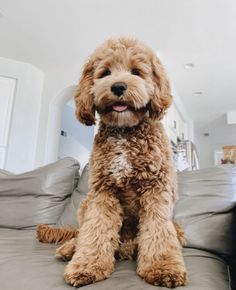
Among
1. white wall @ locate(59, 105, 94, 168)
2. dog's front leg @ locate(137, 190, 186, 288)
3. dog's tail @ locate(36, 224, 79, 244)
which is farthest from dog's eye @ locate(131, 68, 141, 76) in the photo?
white wall @ locate(59, 105, 94, 168)

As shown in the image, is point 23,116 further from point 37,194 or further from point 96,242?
point 96,242

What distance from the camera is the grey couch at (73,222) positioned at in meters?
0.79

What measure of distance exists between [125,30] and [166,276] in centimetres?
301

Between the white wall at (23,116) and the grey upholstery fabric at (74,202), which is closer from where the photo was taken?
the grey upholstery fabric at (74,202)

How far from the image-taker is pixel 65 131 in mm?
5766

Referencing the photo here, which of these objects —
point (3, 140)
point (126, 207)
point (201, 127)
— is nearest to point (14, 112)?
point (3, 140)

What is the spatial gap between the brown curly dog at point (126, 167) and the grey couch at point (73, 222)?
0.07m

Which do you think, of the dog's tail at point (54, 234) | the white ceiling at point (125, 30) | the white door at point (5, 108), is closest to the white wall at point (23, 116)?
the white door at point (5, 108)

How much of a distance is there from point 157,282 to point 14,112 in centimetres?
362

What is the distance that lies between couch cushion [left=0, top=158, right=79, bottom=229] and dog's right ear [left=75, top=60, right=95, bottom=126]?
86 centimetres

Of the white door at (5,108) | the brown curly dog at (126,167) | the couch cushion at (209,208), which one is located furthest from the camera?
the white door at (5,108)

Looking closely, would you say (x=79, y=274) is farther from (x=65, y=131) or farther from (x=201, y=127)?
(x=201, y=127)

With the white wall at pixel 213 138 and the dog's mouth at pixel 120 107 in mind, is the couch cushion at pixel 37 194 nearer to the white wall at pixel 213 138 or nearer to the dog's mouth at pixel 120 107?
the dog's mouth at pixel 120 107

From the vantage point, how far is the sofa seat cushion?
0.74 m
